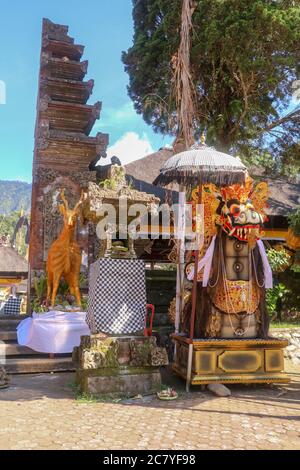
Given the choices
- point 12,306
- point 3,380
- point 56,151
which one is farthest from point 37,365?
point 12,306

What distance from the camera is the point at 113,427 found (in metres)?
5.21

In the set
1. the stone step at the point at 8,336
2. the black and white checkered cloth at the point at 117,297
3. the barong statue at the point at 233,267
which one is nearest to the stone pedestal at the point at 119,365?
the black and white checkered cloth at the point at 117,297

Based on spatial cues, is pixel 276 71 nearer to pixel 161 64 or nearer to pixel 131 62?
pixel 161 64

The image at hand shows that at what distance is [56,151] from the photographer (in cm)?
1316

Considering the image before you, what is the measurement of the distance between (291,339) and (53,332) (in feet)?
18.0

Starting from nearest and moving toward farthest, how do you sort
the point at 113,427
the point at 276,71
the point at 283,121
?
the point at 113,427 → the point at 276,71 → the point at 283,121

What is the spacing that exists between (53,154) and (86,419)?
29.8 ft

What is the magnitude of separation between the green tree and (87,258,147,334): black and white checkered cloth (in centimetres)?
441

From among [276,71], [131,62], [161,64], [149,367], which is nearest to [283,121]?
[276,71]

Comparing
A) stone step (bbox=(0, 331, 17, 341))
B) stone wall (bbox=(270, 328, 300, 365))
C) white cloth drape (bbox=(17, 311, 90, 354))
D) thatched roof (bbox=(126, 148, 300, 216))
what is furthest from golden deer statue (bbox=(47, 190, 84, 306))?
thatched roof (bbox=(126, 148, 300, 216))

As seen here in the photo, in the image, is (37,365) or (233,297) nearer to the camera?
(233,297)

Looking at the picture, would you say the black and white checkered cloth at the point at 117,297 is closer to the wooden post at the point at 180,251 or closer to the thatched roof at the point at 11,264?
the wooden post at the point at 180,251

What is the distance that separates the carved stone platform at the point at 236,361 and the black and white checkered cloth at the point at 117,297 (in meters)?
1.01

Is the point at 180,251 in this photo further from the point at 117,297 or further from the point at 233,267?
the point at 117,297
